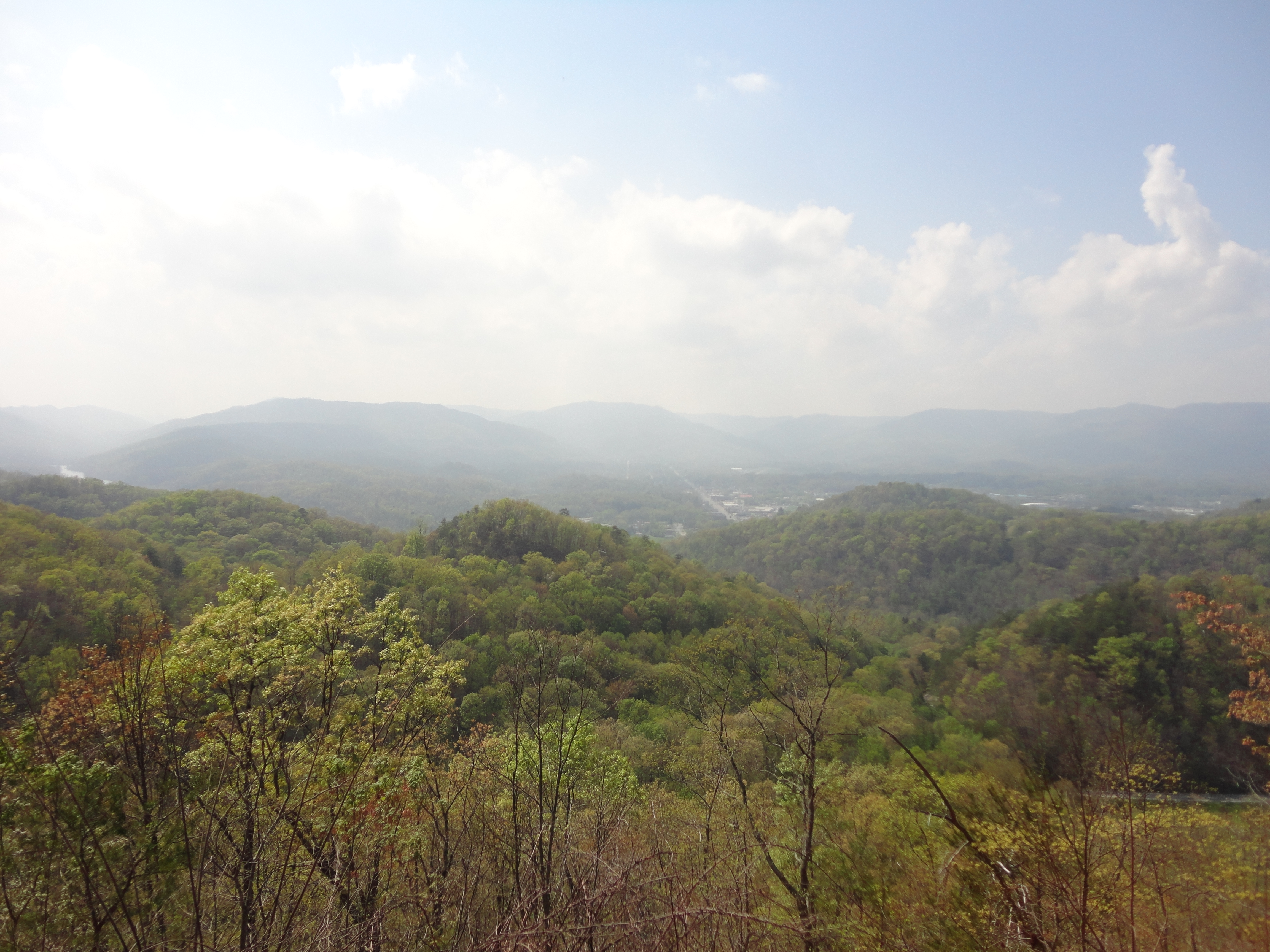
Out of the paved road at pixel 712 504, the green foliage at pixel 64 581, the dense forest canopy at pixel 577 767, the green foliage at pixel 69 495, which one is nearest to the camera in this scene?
the dense forest canopy at pixel 577 767

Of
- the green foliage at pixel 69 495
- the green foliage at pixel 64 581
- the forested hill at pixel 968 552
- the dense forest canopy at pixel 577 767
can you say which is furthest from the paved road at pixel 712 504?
the green foliage at pixel 64 581

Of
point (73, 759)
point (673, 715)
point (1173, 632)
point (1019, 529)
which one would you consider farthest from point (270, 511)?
point (1019, 529)

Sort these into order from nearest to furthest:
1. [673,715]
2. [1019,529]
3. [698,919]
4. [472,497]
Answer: [698,919] → [673,715] → [1019,529] → [472,497]

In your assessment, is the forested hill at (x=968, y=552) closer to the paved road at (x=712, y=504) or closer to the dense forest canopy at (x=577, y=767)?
the dense forest canopy at (x=577, y=767)

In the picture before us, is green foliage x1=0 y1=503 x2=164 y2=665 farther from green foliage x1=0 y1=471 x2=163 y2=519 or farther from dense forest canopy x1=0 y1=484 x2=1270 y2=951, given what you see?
green foliage x1=0 y1=471 x2=163 y2=519

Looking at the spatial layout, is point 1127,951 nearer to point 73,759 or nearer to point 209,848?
point 209,848
